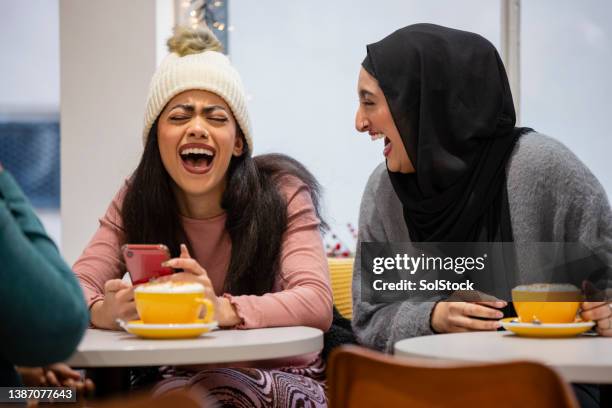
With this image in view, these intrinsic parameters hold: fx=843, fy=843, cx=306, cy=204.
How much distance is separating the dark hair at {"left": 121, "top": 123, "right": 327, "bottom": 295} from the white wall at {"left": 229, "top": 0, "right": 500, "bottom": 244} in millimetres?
2337

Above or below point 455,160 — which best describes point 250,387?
below

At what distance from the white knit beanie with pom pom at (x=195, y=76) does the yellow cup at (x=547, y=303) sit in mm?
1034

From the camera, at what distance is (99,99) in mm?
4207

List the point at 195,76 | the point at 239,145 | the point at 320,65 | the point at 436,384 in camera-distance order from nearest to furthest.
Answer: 1. the point at 436,384
2. the point at 195,76
3. the point at 239,145
4. the point at 320,65

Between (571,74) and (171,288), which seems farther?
(571,74)

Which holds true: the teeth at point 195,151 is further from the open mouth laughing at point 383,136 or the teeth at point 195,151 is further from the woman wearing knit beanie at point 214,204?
the open mouth laughing at point 383,136

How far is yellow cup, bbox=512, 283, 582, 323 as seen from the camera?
1.79 meters

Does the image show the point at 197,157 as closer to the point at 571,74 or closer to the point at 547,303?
the point at 547,303

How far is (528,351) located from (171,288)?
0.73 m

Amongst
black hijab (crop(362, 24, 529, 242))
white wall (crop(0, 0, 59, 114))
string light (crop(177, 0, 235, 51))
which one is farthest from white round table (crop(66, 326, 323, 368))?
white wall (crop(0, 0, 59, 114))

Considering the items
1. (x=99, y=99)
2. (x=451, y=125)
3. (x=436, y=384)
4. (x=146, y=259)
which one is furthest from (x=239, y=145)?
(x=99, y=99)

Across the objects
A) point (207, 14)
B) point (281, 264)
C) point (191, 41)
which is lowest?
point (281, 264)

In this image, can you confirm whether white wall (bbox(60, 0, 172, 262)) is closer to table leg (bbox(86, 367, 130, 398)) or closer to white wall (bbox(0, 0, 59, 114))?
white wall (bbox(0, 0, 59, 114))

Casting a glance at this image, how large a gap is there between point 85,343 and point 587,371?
3.17 feet
